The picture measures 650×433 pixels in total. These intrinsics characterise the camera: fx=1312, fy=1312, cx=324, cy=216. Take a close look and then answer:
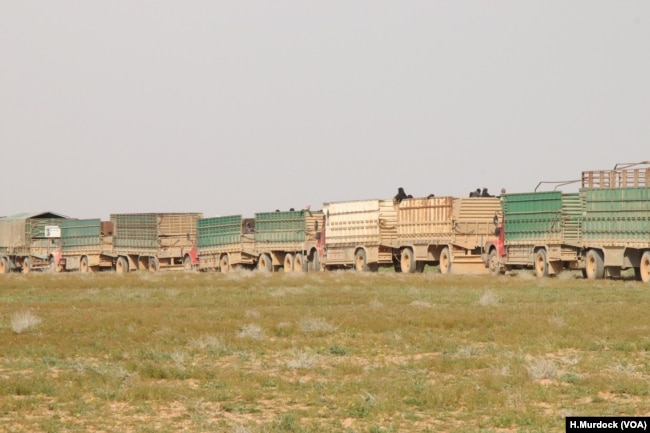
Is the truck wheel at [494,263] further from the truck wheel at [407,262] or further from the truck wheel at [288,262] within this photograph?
the truck wheel at [288,262]

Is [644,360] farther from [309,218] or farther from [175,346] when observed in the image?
[309,218]

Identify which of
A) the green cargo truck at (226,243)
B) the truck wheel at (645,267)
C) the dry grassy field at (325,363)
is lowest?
the dry grassy field at (325,363)

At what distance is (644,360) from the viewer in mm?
19891

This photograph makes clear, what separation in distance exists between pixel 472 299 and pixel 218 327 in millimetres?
9875

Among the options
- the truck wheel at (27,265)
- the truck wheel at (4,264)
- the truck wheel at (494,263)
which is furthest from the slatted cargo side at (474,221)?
the truck wheel at (4,264)

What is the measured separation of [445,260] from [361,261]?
18.5 feet

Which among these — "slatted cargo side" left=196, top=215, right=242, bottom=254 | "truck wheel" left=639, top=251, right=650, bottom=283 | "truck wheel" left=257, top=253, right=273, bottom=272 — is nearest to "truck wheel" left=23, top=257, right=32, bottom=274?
"slatted cargo side" left=196, top=215, right=242, bottom=254

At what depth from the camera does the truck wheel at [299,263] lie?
191 feet

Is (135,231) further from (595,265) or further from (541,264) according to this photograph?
(595,265)

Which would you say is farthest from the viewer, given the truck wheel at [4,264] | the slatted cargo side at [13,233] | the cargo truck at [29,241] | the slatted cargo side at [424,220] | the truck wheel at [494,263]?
the truck wheel at [4,264]

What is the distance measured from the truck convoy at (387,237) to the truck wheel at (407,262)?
50 mm

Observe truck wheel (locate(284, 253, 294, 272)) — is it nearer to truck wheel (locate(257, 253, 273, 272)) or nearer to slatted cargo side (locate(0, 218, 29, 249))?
truck wheel (locate(257, 253, 273, 272))

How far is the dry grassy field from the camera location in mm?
15125

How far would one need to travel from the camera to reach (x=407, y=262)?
53.4 meters
